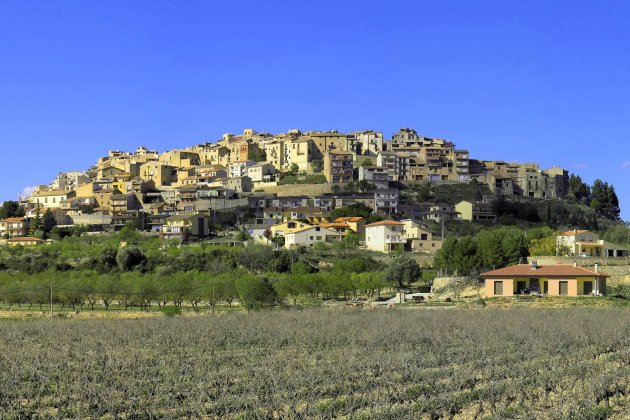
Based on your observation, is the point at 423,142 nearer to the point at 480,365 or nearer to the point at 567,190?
the point at 567,190

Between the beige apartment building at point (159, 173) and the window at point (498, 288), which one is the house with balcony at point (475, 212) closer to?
the beige apartment building at point (159, 173)

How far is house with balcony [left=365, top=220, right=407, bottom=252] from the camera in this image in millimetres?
69688

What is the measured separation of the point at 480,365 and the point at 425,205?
67.4m

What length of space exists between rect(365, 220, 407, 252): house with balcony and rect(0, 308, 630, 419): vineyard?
39.0 metres

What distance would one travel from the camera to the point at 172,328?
1149 inches

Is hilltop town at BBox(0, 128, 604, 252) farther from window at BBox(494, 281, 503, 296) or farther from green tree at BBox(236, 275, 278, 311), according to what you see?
window at BBox(494, 281, 503, 296)

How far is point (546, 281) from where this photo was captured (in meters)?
40.3

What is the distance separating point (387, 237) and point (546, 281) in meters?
30.1

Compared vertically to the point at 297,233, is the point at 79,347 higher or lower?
lower

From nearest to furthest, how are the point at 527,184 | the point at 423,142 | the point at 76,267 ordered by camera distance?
the point at 76,267 → the point at 527,184 → the point at 423,142

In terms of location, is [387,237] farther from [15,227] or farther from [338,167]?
[15,227]

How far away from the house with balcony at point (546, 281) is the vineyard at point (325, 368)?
9.78 metres

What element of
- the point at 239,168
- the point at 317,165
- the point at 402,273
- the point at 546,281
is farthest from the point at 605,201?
the point at 546,281

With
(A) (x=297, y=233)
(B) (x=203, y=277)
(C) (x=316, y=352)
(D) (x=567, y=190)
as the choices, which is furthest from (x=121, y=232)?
(C) (x=316, y=352)
